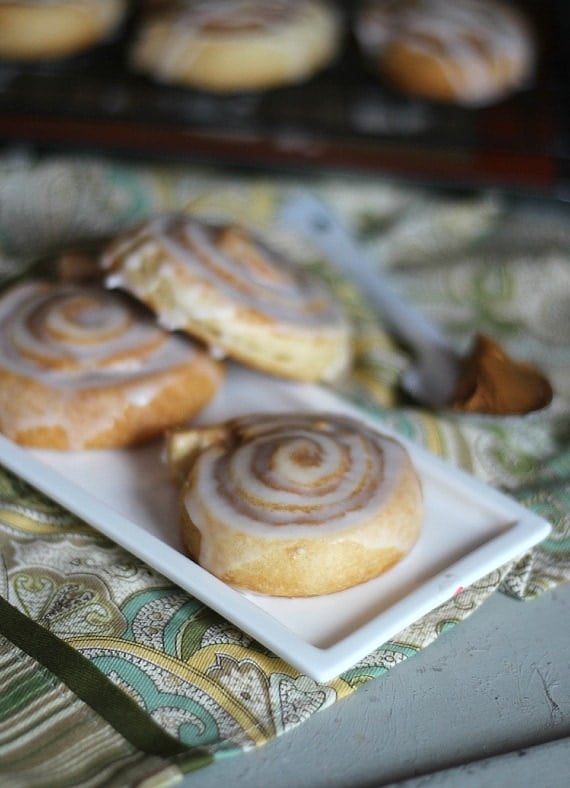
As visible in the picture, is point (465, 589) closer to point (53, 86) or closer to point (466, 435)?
point (466, 435)

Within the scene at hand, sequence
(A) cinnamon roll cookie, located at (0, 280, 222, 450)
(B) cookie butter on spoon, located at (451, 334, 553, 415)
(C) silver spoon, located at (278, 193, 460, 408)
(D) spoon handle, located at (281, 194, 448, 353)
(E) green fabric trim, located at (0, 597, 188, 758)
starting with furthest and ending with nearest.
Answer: (D) spoon handle, located at (281, 194, 448, 353) < (C) silver spoon, located at (278, 193, 460, 408) < (B) cookie butter on spoon, located at (451, 334, 553, 415) < (A) cinnamon roll cookie, located at (0, 280, 222, 450) < (E) green fabric trim, located at (0, 597, 188, 758)

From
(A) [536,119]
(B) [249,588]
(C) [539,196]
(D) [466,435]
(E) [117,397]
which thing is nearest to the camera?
(B) [249,588]

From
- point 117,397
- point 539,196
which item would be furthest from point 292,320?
point 539,196

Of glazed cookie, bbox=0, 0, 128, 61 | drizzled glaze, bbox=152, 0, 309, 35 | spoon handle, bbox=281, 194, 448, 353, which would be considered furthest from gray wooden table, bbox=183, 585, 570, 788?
glazed cookie, bbox=0, 0, 128, 61

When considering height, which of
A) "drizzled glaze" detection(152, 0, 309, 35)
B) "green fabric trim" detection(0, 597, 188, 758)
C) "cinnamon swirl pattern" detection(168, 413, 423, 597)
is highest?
"drizzled glaze" detection(152, 0, 309, 35)

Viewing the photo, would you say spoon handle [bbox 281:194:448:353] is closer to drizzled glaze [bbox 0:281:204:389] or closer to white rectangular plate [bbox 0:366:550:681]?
white rectangular plate [bbox 0:366:550:681]

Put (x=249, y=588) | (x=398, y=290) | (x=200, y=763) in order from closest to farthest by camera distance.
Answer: (x=200, y=763), (x=249, y=588), (x=398, y=290)

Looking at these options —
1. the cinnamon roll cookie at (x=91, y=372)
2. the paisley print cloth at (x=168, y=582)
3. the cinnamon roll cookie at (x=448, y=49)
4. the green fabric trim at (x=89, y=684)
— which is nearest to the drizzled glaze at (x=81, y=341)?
the cinnamon roll cookie at (x=91, y=372)
